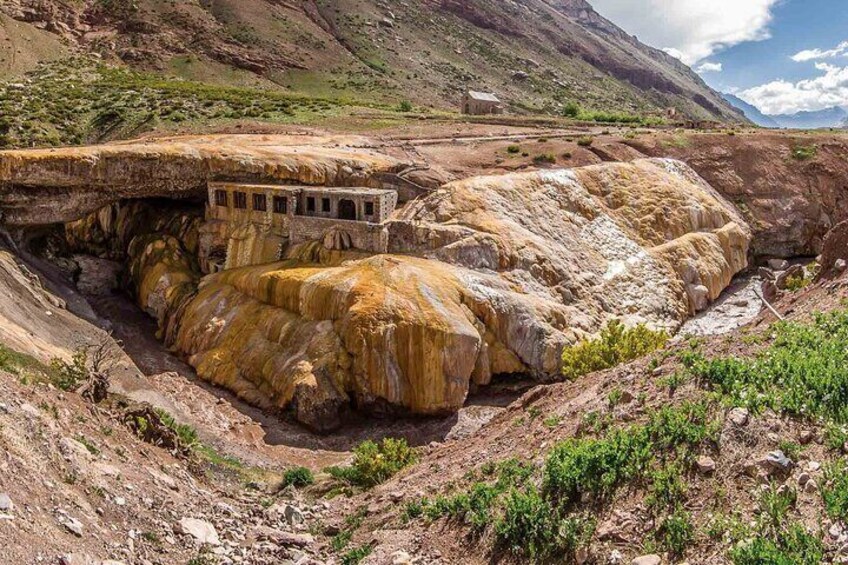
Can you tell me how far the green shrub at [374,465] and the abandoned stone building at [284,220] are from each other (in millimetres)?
16432

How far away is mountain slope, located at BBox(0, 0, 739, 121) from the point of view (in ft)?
321

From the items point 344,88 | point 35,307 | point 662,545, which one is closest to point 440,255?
point 35,307

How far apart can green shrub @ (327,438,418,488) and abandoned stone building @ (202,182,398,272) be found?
16.4 m

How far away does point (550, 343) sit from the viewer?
3291cm

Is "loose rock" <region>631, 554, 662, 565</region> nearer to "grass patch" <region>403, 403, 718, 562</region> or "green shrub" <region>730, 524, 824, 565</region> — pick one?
"grass patch" <region>403, 403, 718, 562</region>

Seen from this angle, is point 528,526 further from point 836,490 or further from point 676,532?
point 836,490

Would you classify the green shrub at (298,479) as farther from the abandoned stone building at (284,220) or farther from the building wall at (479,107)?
the building wall at (479,107)

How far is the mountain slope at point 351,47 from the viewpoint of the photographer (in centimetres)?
9775

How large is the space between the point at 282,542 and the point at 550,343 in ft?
70.3

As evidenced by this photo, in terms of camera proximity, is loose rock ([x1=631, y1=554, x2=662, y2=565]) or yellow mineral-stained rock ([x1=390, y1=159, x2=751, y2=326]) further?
yellow mineral-stained rock ([x1=390, y1=159, x2=751, y2=326])

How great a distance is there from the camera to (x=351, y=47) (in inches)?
5022

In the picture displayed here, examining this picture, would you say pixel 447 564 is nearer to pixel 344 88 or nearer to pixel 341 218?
pixel 341 218

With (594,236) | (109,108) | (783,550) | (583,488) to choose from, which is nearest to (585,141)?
(594,236)

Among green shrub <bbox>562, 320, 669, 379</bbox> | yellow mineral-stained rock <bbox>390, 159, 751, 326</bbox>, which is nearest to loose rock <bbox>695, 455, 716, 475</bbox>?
green shrub <bbox>562, 320, 669, 379</bbox>
